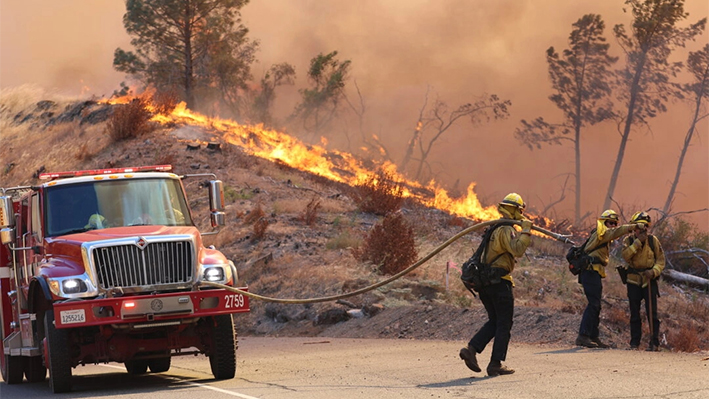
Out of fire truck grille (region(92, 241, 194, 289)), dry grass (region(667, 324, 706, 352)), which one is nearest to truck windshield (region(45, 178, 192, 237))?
fire truck grille (region(92, 241, 194, 289))

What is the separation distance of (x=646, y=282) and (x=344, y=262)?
1081 centimetres

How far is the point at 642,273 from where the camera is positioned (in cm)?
1449

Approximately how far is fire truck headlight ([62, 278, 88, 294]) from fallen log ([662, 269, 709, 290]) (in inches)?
769

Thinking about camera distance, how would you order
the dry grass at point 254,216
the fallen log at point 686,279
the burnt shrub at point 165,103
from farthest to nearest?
the burnt shrub at point 165,103 < the dry grass at point 254,216 < the fallen log at point 686,279

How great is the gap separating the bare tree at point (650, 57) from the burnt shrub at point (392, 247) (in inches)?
1184

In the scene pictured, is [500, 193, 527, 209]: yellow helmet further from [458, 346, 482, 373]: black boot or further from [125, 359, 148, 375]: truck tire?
[125, 359, 148, 375]: truck tire

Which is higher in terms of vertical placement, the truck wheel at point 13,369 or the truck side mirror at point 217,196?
the truck side mirror at point 217,196

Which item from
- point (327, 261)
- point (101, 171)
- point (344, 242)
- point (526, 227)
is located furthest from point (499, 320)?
point (344, 242)

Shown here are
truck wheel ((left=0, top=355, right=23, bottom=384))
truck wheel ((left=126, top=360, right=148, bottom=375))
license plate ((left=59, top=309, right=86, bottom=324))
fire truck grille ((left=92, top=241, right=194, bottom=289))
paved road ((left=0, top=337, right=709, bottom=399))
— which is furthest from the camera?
truck wheel ((left=126, top=360, right=148, bottom=375))

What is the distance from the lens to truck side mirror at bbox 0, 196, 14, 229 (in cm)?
1266

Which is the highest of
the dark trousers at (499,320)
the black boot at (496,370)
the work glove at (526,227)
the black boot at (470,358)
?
the work glove at (526,227)

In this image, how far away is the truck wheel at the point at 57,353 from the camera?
11.1 m

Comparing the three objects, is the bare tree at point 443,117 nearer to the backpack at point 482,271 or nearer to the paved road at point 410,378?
the paved road at point 410,378

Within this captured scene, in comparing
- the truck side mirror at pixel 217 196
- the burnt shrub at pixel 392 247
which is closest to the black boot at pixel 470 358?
the truck side mirror at pixel 217 196
